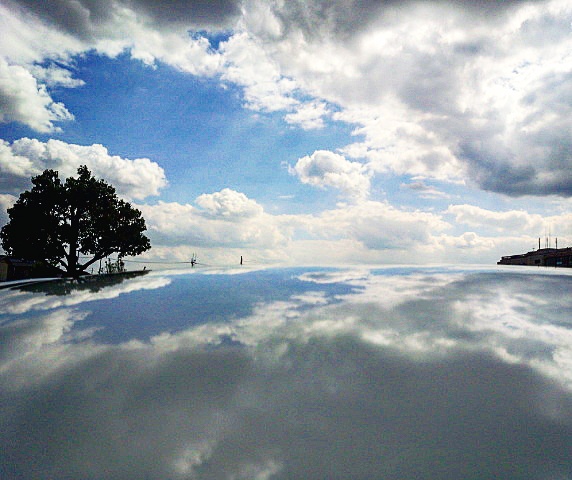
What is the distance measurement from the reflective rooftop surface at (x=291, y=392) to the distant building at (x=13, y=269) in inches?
2972

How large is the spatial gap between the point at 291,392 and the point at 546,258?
117161mm

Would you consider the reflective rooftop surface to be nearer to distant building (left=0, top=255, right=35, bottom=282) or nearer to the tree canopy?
the tree canopy

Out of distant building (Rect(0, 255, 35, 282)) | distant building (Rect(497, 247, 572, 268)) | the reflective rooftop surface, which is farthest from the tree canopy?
distant building (Rect(497, 247, 572, 268))

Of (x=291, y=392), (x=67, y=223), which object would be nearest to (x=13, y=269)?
(x=67, y=223)

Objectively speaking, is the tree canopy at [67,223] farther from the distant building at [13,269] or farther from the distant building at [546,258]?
the distant building at [546,258]

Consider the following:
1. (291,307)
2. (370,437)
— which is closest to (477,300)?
(291,307)

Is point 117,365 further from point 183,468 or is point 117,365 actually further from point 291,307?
point 291,307

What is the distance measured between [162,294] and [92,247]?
1654 inches

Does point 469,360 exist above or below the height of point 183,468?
above

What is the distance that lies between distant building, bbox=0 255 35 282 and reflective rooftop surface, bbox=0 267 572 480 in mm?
75487

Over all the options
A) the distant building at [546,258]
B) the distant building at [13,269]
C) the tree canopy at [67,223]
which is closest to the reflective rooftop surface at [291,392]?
the tree canopy at [67,223]

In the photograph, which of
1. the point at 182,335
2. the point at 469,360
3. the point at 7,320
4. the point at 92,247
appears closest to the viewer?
the point at 469,360

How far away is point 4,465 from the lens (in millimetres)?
2371

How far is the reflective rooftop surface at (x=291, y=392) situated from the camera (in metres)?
2.34
